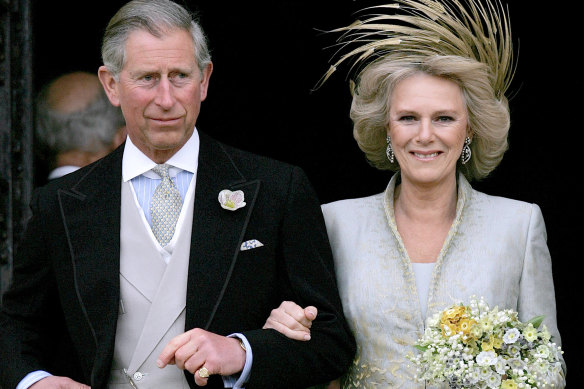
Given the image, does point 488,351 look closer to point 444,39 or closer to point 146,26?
point 444,39

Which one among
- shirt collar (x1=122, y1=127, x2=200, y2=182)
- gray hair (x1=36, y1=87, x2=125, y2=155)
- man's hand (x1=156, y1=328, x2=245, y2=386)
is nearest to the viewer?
man's hand (x1=156, y1=328, x2=245, y2=386)

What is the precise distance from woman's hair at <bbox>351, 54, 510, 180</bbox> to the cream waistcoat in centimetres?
82

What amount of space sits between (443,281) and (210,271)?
29.9 inches

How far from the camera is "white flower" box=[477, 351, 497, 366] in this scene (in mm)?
3092

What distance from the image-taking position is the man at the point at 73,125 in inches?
196

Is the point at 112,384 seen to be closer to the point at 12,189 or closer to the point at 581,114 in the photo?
the point at 12,189

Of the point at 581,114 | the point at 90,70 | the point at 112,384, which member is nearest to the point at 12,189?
the point at 90,70

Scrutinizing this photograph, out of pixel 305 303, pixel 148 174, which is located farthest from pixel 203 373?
pixel 148 174

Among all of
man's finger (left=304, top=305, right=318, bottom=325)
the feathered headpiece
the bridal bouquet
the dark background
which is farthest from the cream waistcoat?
the dark background

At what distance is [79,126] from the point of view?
5062 mm

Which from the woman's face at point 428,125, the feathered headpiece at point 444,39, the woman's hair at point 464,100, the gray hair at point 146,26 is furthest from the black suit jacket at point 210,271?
the feathered headpiece at point 444,39

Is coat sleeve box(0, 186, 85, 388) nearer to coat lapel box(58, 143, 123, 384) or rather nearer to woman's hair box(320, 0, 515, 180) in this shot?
coat lapel box(58, 143, 123, 384)

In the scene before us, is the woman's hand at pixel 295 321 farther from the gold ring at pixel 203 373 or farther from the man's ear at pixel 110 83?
the man's ear at pixel 110 83

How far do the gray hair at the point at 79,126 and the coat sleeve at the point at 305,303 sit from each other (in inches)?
77.9
